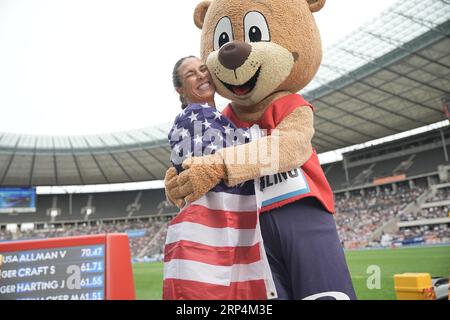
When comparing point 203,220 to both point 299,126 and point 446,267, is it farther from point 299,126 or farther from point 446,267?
point 446,267

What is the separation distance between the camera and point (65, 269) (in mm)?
3215

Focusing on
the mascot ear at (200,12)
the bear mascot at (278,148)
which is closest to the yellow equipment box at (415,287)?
the bear mascot at (278,148)

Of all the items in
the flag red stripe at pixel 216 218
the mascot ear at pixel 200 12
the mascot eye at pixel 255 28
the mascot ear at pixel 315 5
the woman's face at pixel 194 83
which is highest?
the mascot ear at pixel 200 12

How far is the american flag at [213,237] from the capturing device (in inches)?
57.6

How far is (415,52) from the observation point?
1692cm

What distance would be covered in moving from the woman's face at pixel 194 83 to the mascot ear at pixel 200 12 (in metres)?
0.53

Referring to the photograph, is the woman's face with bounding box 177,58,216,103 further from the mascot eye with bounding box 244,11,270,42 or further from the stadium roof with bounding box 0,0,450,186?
the stadium roof with bounding box 0,0,450,186

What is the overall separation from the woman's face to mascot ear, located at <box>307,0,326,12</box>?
0.73m

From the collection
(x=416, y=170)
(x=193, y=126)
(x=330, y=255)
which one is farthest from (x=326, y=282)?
(x=416, y=170)

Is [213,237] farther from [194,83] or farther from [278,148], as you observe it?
[194,83]

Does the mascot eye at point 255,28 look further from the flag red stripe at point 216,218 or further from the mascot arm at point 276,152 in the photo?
the flag red stripe at point 216,218

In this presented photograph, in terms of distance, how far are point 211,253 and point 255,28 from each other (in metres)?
1.10

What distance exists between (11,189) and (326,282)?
33770 mm

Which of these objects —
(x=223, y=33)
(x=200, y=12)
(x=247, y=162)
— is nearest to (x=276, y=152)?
(x=247, y=162)
